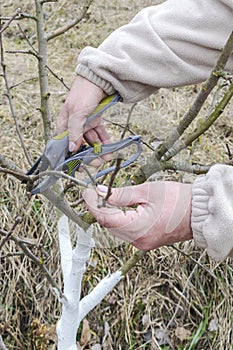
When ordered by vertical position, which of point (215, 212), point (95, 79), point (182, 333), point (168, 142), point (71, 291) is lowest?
point (182, 333)

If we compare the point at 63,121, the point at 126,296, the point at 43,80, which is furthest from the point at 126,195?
the point at 126,296

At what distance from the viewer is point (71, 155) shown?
1.08m

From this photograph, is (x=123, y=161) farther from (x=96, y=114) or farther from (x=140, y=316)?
(x=140, y=316)

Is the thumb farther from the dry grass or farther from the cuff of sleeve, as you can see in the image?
the dry grass

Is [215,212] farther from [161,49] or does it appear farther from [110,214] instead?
[161,49]

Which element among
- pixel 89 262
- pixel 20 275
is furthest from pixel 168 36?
pixel 20 275

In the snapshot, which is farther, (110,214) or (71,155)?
(71,155)

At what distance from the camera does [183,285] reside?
2.34 metres

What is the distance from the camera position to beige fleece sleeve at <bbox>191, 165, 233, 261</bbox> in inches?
40.1

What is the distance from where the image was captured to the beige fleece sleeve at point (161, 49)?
120 cm

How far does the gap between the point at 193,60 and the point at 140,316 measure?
4.55ft

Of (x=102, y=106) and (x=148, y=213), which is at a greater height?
(x=102, y=106)

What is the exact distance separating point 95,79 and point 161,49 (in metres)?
0.16

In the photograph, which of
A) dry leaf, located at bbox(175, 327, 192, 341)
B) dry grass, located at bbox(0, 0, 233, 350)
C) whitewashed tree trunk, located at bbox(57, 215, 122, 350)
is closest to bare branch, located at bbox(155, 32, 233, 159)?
whitewashed tree trunk, located at bbox(57, 215, 122, 350)
